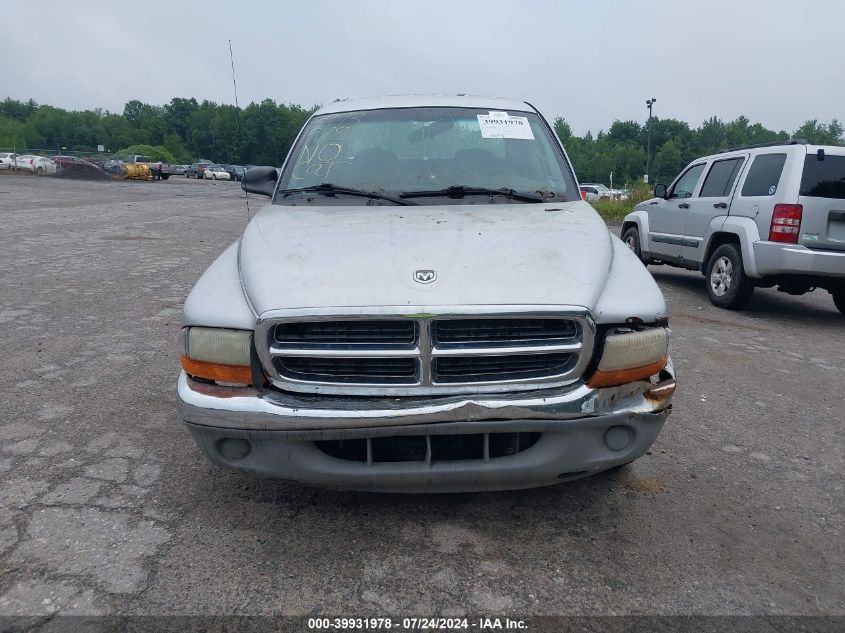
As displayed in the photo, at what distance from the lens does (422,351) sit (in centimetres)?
240

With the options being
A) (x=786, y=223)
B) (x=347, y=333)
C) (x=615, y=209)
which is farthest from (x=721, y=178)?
(x=615, y=209)

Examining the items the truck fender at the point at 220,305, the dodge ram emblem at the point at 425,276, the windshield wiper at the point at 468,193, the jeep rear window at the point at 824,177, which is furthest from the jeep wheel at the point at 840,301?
the truck fender at the point at 220,305

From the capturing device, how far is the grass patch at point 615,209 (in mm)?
19250

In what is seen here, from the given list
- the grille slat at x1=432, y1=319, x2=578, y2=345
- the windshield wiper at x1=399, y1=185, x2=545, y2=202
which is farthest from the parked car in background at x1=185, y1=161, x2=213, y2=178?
the grille slat at x1=432, y1=319, x2=578, y2=345

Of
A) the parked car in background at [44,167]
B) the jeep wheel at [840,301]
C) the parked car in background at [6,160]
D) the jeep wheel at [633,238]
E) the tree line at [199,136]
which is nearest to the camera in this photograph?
the jeep wheel at [840,301]

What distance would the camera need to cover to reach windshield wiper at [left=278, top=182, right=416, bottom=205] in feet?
11.5

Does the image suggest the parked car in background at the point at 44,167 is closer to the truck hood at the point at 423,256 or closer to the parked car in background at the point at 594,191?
the parked car in background at the point at 594,191

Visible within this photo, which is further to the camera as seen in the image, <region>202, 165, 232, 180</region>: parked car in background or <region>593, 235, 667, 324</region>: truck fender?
<region>202, 165, 232, 180</region>: parked car in background

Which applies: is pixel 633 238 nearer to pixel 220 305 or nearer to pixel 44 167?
pixel 220 305

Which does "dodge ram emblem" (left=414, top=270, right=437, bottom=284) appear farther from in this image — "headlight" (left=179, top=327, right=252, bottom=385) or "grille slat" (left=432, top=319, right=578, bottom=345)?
"headlight" (left=179, top=327, right=252, bottom=385)

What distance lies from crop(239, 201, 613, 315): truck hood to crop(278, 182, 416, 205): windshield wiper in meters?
0.11

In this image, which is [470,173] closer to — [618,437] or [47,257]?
[618,437]

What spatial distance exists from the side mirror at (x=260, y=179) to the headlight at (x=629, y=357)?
258 centimetres

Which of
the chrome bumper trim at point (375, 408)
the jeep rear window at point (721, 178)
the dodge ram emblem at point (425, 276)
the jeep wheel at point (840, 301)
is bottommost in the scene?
the jeep wheel at point (840, 301)
